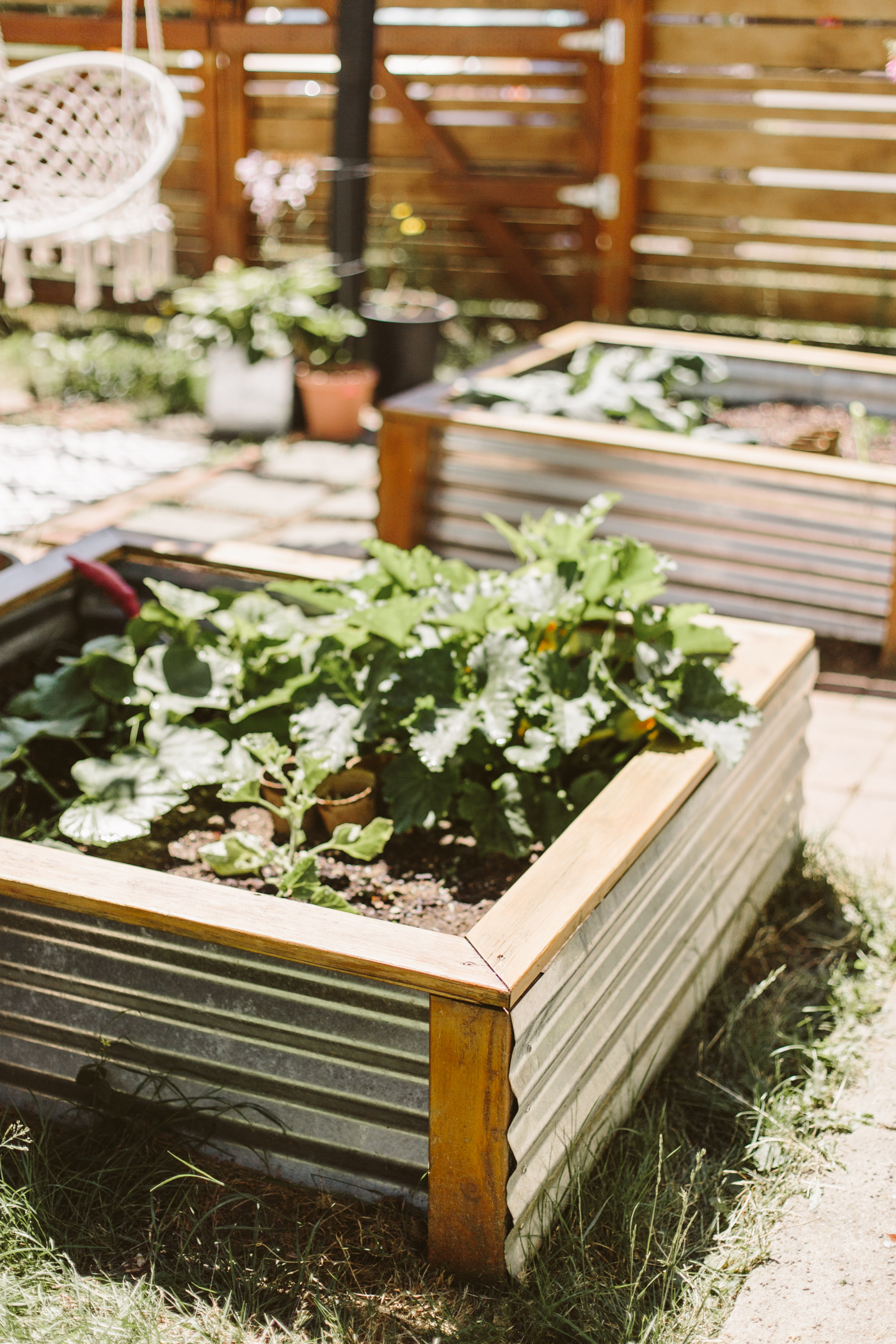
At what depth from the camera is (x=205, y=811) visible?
2.10 m

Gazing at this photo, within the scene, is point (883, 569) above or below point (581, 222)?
below

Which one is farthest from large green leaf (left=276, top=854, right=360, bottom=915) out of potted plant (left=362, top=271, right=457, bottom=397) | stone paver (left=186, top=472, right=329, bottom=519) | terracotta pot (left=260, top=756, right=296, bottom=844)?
potted plant (left=362, top=271, right=457, bottom=397)

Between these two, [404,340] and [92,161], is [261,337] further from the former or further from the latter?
[92,161]

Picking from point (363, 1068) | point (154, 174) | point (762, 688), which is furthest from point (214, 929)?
point (154, 174)

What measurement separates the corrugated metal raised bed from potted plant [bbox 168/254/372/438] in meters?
1.64

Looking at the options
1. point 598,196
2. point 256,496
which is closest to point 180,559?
point 256,496

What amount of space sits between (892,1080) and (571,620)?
0.83 meters

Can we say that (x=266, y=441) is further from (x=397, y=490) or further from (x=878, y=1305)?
(x=878, y=1305)

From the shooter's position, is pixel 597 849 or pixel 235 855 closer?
pixel 597 849

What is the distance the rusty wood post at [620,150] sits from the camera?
6078mm

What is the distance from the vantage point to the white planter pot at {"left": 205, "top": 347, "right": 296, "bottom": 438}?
515cm

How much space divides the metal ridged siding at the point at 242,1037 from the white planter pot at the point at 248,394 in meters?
3.84

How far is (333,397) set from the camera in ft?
17.3

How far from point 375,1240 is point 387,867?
57 centimetres
